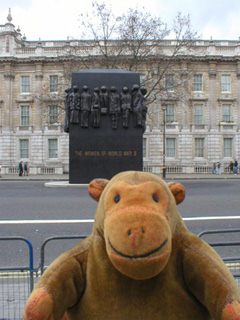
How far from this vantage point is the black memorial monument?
16.1 m

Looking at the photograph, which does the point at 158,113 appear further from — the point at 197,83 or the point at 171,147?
the point at 197,83

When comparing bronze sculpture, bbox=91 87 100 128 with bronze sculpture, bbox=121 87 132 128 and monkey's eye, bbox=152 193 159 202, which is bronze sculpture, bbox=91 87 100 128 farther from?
monkey's eye, bbox=152 193 159 202

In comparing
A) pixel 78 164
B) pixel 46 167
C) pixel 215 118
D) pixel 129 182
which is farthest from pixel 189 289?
pixel 215 118

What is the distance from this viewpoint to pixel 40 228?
7.00 metres

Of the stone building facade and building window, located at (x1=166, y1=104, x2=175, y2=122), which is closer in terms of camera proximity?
the stone building facade

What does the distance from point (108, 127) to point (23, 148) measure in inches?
1044

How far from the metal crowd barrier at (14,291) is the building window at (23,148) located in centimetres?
3769

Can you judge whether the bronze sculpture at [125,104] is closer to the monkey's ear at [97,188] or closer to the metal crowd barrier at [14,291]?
the metal crowd barrier at [14,291]

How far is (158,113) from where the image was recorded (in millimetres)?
38719

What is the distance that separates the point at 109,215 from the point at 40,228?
5910mm

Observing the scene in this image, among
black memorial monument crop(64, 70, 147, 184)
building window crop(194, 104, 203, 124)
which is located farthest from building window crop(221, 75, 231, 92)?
black memorial monument crop(64, 70, 147, 184)

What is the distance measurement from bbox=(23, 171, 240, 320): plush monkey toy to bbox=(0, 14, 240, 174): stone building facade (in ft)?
121

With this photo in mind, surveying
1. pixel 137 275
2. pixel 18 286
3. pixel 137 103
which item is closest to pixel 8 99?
pixel 137 103

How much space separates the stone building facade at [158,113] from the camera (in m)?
38.8
